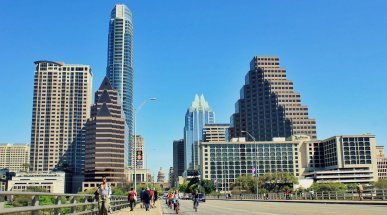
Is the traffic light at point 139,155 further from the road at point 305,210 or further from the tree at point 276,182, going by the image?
the tree at point 276,182

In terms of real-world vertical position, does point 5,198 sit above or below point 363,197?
above

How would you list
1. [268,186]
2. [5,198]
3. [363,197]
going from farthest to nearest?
[268,186] → [363,197] → [5,198]

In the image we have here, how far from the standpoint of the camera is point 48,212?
1321 centimetres

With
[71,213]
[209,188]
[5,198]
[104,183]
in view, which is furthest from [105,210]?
[209,188]

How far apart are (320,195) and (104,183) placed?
135 feet

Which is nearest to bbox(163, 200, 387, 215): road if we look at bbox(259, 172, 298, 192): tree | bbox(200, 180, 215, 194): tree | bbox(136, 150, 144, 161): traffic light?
bbox(136, 150, 144, 161): traffic light

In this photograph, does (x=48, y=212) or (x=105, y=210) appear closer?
(x=48, y=212)

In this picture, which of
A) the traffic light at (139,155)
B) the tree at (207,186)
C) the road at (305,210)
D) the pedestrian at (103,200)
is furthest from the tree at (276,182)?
the pedestrian at (103,200)

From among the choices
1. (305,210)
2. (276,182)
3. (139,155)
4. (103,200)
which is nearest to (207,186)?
(276,182)

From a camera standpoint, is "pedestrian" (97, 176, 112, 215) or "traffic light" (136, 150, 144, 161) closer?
"pedestrian" (97, 176, 112, 215)

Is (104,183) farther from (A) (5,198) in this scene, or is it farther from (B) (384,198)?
(B) (384,198)

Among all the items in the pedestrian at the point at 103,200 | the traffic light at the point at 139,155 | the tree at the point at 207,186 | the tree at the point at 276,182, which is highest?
the traffic light at the point at 139,155

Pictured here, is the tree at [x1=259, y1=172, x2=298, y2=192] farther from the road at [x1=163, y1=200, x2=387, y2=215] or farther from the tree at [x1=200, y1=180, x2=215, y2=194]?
the road at [x1=163, y1=200, x2=387, y2=215]

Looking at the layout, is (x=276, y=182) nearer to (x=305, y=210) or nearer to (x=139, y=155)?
(x=139, y=155)
